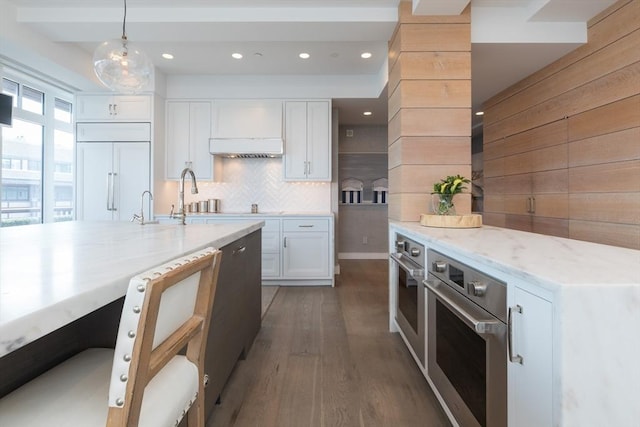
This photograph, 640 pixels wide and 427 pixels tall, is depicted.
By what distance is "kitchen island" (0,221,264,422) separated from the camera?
560 millimetres

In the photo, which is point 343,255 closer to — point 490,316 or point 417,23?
point 417,23

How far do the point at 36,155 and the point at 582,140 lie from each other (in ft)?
19.3

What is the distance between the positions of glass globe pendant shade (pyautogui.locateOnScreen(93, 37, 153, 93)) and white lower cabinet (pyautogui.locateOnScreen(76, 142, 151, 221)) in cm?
197

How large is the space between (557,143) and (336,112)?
2.70m

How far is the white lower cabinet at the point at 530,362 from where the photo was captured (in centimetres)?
79

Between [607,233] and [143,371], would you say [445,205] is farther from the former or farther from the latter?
[143,371]

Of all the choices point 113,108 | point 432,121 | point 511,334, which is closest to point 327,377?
point 511,334

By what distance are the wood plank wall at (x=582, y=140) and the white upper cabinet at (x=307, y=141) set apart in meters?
2.25

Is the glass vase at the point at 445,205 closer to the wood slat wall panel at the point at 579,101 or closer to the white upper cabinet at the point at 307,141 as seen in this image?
the wood slat wall panel at the point at 579,101

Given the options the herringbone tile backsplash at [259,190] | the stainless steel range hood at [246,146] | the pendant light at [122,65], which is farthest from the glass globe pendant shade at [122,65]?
the herringbone tile backsplash at [259,190]

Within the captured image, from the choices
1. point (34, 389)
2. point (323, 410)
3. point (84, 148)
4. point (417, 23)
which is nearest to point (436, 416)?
point (323, 410)

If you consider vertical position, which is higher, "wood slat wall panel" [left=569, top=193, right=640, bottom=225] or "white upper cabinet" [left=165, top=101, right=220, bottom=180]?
"white upper cabinet" [left=165, top=101, right=220, bottom=180]

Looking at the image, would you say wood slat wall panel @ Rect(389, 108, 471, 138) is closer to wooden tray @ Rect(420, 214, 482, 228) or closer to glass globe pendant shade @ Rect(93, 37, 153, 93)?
wooden tray @ Rect(420, 214, 482, 228)

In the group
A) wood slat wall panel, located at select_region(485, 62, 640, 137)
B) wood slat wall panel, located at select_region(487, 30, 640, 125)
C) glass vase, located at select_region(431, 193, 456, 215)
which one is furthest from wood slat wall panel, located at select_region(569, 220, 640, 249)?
glass vase, located at select_region(431, 193, 456, 215)
